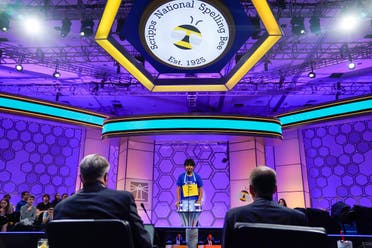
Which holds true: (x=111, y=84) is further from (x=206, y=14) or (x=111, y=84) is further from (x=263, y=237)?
(x=263, y=237)

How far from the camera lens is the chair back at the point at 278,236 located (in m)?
1.04

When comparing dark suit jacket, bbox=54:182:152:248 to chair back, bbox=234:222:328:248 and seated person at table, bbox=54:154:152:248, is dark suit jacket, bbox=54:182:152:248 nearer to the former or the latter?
seated person at table, bbox=54:154:152:248

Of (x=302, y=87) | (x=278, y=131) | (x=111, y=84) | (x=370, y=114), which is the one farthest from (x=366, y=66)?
(x=111, y=84)

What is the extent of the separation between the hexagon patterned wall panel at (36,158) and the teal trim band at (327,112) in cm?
570

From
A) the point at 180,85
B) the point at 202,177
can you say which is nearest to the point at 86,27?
the point at 180,85

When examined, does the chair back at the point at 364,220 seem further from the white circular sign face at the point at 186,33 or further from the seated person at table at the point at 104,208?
the seated person at table at the point at 104,208

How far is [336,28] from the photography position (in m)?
7.55

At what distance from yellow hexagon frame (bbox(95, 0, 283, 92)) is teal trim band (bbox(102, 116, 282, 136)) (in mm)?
2739

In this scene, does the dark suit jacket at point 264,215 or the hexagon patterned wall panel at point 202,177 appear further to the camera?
the hexagon patterned wall panel at point 202,177

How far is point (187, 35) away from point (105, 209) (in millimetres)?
2252

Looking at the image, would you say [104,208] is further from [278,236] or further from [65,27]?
[65,27]

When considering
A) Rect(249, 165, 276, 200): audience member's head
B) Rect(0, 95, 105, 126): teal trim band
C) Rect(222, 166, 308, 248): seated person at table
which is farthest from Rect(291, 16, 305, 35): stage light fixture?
Rect(222, 166, 308, 248): seated person at table

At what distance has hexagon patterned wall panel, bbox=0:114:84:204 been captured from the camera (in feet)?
31.2

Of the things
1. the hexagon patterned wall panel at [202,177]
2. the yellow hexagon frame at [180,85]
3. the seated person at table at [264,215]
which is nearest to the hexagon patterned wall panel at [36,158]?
the hexagon patterned wall panel at [202,177]
